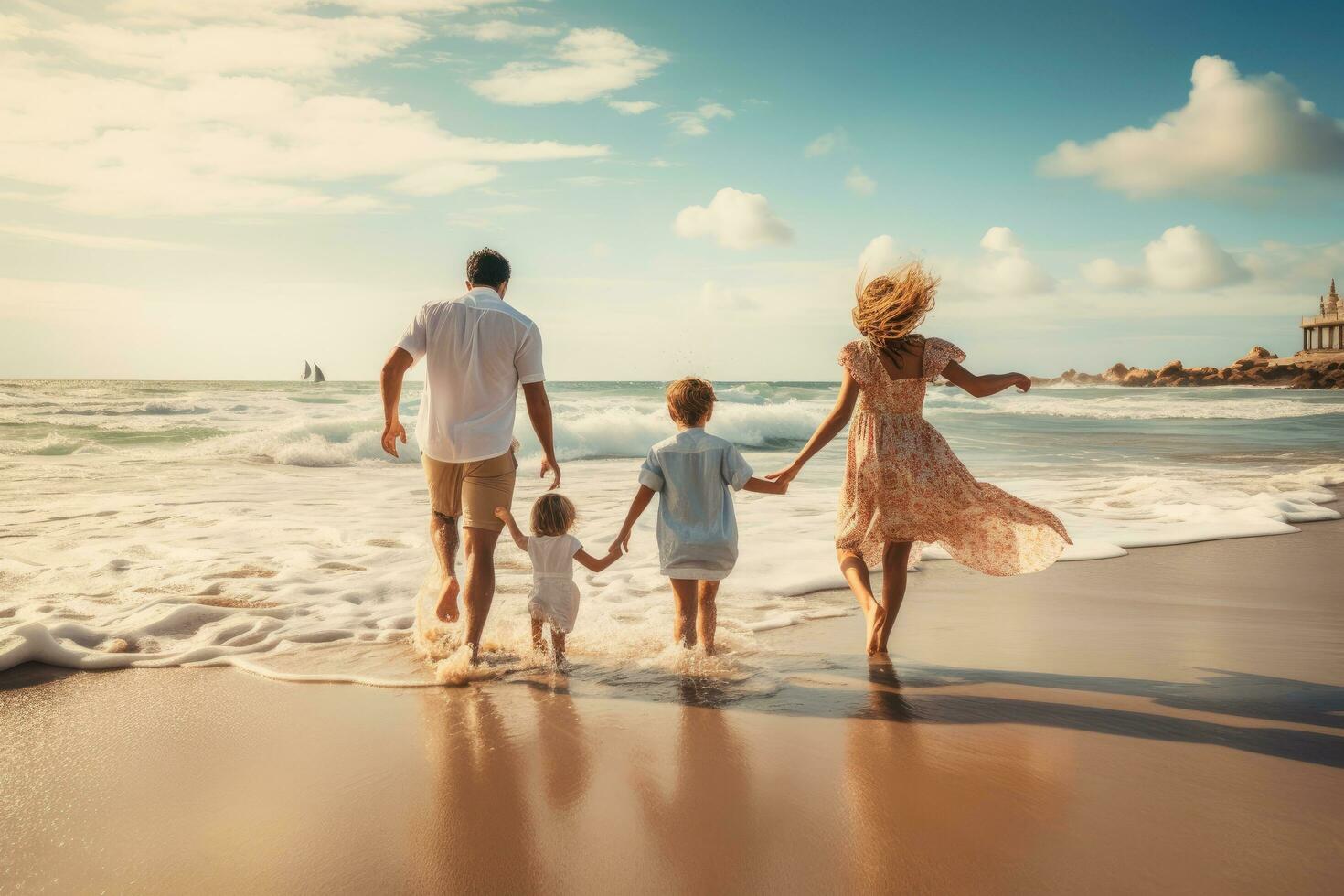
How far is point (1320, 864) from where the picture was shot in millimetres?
2240

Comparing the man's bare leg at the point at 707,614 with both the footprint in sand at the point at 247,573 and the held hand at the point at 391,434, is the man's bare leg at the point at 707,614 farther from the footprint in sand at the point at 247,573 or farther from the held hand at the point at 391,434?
the footprint in sand at the point at 247,573

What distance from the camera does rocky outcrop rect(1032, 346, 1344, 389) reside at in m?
60.1

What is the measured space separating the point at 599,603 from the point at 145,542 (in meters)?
4.29

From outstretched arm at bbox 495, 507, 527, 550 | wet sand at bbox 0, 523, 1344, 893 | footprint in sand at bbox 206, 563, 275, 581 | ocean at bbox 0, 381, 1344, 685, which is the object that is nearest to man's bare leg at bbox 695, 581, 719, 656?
ocean at bbox 0, 381, 1344, 685

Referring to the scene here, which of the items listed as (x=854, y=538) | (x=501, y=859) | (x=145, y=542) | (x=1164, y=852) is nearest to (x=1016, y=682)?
(x=854, y=538)

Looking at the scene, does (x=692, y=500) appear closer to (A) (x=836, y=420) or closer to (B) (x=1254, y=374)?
(A) (x=836, y=420)

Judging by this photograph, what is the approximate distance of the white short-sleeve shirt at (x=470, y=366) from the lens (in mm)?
4082

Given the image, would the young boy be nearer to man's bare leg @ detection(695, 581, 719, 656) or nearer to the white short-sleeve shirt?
man's bare leg @ detection(695, 581, 719, 656)

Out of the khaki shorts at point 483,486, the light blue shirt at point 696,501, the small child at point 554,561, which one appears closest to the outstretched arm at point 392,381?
the khaki shorts at point 483,486

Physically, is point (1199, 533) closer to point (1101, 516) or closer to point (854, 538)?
point (1101, 516)

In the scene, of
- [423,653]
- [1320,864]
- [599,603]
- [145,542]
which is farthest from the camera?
[145,542]

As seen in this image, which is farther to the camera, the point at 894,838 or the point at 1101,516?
the point at 1101,516

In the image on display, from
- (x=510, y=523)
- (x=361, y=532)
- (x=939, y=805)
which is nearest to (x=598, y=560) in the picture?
(x=510, y=523)

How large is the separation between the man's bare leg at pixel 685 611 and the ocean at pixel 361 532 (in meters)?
0.14
